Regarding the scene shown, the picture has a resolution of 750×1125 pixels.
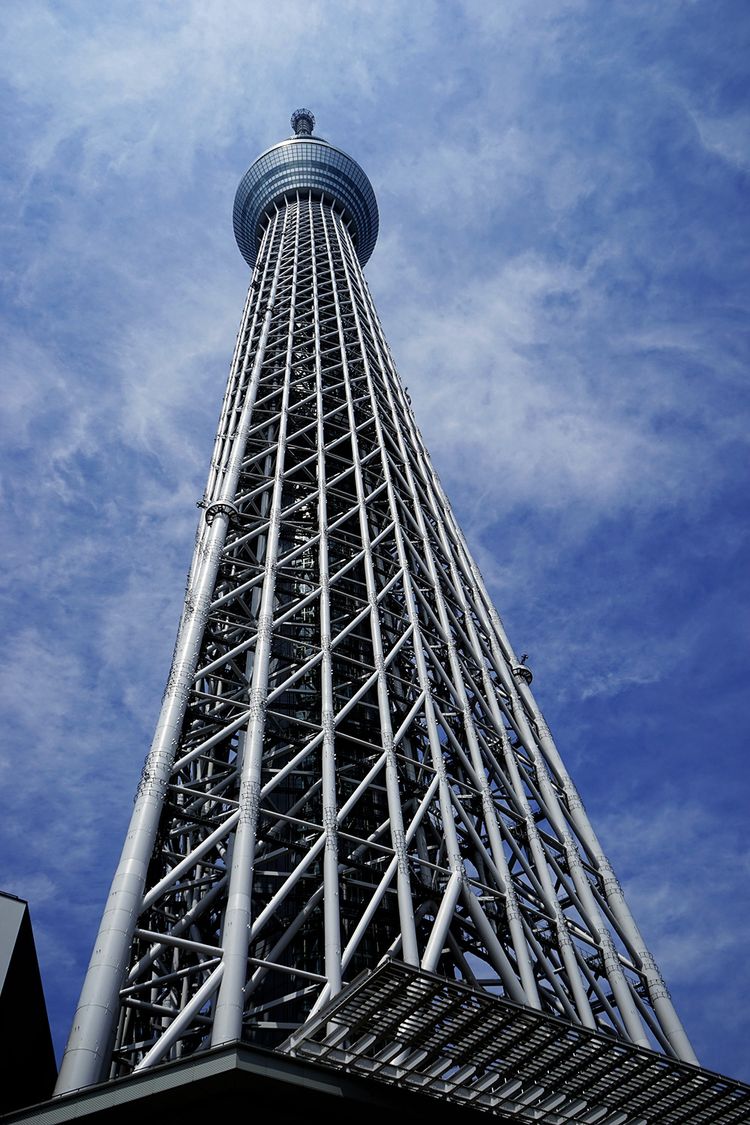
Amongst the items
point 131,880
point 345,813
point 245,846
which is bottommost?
point 131,880

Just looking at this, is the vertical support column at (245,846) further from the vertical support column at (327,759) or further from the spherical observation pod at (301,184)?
the spherical observation pod at (301,184)

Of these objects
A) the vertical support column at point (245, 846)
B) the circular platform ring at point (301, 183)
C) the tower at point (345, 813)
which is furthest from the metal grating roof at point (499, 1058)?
the circular platform ring at point (301, 183)

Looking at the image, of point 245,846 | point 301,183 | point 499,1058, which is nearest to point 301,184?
point 301,183

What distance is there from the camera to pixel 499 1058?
58.9 feet

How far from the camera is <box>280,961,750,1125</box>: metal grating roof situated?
54.4 ft

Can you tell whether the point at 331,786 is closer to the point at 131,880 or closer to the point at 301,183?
the point at 131,880

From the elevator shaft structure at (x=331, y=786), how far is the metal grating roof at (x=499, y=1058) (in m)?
0.48

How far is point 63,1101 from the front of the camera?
1567cm

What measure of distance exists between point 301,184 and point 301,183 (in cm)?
13

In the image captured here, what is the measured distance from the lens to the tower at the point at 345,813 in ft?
61.2

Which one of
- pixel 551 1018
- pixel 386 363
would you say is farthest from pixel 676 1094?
pixel 386 363

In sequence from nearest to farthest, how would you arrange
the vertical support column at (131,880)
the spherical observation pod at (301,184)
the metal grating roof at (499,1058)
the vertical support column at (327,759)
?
the metal grating roof at (499,1058)
the vertical support column at (131,880)
the vertical support column at (327,759)
the spherical observation pod at (301,184)

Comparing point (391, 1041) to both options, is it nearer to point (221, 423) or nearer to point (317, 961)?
point (317, 961)

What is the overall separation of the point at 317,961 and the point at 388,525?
20776 mm
